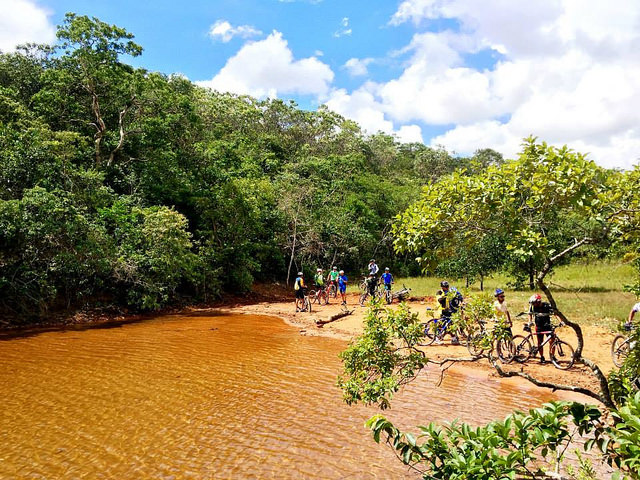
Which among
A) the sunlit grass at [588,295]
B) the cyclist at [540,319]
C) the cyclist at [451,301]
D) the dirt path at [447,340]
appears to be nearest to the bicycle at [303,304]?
the dirt path at [447,340]

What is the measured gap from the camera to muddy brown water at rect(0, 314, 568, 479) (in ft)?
19.1

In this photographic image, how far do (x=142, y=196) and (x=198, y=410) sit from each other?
631 inches

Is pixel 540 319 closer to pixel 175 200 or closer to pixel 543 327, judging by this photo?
pixel 543 327

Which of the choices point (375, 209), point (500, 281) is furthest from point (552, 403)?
point (375, 209)

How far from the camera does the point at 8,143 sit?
15.9 m

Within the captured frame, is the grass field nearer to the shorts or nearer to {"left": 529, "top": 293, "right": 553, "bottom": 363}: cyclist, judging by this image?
{"left": 529, "top": 293, "right": 553, "bottom": 363}: cyclist

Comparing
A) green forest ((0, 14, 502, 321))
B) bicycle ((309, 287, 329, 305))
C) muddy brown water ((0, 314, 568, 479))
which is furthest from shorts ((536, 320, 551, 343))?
green forest ((0, 14, 502, 321))

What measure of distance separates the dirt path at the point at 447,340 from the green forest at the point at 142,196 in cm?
432

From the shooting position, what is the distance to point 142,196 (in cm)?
2122

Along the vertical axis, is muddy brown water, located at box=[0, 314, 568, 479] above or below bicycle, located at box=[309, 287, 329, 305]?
below

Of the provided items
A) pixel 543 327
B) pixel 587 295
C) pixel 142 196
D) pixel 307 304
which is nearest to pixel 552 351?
pixel 543 327

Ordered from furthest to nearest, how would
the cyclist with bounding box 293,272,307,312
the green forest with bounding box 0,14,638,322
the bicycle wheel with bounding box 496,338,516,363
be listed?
the cyclist with bounding box 293,272,307,312, the bicycle wheel with bounding box 496,338,516,363, the green forest with bounding box 0,14,638,322

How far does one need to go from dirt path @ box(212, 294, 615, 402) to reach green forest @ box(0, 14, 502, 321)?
4.32 metres

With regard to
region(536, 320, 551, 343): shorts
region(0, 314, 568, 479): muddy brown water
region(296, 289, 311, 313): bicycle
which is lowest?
region(0, 314, 568, 479): muddy brown water
